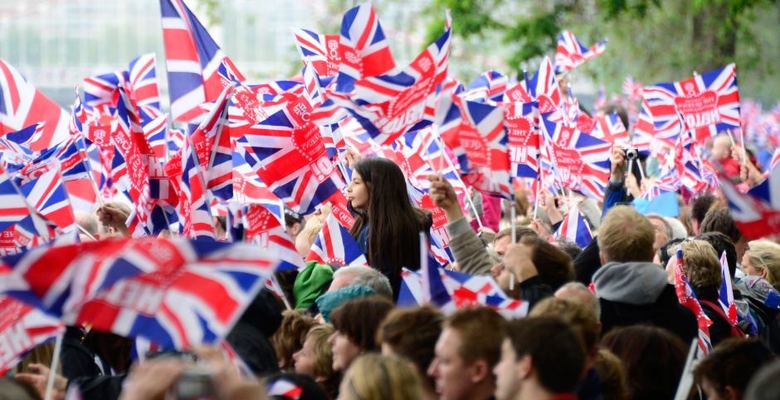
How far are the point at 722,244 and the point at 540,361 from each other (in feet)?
14.8

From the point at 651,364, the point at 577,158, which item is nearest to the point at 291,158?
the point at 577,158

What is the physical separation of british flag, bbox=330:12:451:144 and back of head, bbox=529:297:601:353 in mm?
3326

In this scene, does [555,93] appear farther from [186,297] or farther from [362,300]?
[186,297]

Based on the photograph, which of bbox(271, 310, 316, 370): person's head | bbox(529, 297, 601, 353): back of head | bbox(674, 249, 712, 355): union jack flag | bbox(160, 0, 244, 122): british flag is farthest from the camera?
bbox(160, 0, 244, 122): british flag

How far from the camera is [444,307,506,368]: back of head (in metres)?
6.06

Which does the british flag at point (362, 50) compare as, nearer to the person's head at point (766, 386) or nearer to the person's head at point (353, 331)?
the person's head at point (353, 331)

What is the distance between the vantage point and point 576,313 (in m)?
6.62

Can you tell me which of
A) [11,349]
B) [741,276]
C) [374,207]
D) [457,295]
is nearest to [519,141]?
[741,276]

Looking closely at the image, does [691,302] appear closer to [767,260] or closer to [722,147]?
[767,260]

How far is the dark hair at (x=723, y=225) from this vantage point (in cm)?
1080

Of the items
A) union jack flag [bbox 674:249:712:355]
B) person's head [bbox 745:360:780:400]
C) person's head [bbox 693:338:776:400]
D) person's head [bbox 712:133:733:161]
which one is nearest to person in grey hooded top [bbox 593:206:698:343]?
union jack flag [bbox 674:249:712:355]

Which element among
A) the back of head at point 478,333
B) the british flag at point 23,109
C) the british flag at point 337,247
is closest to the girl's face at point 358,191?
the british flag at point 337,247

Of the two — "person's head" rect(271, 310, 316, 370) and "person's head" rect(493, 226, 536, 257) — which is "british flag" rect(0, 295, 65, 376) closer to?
"person's head" rect(271, 310, 316, 370)

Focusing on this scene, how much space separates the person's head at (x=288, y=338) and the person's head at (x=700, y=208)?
481 centimetres
